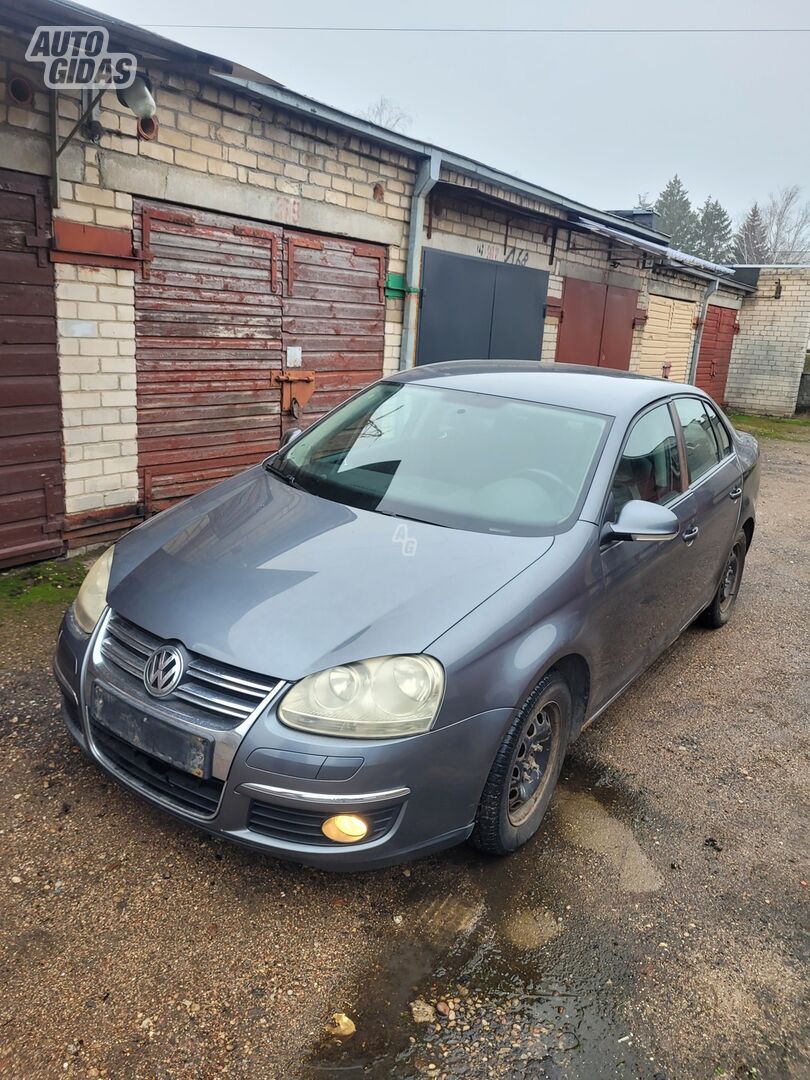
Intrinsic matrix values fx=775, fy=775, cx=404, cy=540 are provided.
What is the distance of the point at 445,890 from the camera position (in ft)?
8.39

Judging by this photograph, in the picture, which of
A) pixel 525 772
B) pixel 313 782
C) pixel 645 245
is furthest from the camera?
pixel 645 245

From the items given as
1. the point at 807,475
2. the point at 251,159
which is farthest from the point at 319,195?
the point at 807,475

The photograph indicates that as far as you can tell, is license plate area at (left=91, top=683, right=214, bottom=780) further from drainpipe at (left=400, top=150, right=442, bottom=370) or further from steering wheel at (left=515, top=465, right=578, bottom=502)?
drainpipe at (left=400, top=150, right=442, bottom=370)

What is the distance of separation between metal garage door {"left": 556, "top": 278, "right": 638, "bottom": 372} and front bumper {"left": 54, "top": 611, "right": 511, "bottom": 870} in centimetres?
928

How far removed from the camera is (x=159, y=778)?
2.37 meters

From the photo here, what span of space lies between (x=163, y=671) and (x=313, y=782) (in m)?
0.58

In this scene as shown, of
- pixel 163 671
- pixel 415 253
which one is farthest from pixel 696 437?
pixel 415 253

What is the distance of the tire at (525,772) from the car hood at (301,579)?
1.44 feet

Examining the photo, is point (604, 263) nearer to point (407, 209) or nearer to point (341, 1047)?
point (407, 209)

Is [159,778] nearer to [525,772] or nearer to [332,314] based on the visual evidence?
[525,772]

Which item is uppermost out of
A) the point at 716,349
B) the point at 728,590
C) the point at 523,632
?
the point at 716,349

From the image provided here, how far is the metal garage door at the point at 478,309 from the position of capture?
27.5 feet

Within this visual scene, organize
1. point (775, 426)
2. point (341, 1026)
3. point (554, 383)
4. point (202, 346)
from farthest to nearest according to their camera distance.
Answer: point (775, 426) < point (202, 346) < point (554, 383) < point (341, 1026)

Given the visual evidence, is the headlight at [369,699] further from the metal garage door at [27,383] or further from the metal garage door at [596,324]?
the metal garage door at [596,324]
